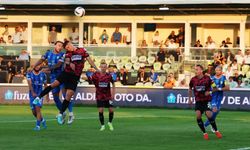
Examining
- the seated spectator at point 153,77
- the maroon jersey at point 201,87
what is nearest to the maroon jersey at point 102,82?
the maroon jersey at point 201,87

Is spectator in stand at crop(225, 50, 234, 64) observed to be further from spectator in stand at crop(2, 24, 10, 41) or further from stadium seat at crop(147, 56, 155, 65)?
spectator in stand at crop(2, 24, 10, 41)

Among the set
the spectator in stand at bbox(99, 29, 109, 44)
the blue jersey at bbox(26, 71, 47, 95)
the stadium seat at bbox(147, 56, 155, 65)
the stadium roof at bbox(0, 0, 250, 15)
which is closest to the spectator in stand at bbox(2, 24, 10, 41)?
the stadium roof at bbox(0, 0, 250, 15)

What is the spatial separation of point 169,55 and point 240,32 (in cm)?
475

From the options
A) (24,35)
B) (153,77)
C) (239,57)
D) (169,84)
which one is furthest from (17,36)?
(239,57)

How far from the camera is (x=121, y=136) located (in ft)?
63.1

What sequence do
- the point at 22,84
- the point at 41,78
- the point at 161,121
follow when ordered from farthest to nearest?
1. the point at 22,84
2. the point at 161,121
3. the point at 41,78

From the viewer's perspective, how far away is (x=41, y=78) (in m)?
21.2

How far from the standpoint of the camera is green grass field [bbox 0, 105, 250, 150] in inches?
659

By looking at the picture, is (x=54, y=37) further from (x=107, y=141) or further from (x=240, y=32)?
(x=107, y=141)

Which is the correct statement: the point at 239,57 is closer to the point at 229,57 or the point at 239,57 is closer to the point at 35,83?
the point at 229,57

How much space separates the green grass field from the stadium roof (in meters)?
16.9

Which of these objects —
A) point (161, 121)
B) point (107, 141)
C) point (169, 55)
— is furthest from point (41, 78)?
point (169, 55)

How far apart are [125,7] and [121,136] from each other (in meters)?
25.7

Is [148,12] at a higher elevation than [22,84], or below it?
higher
